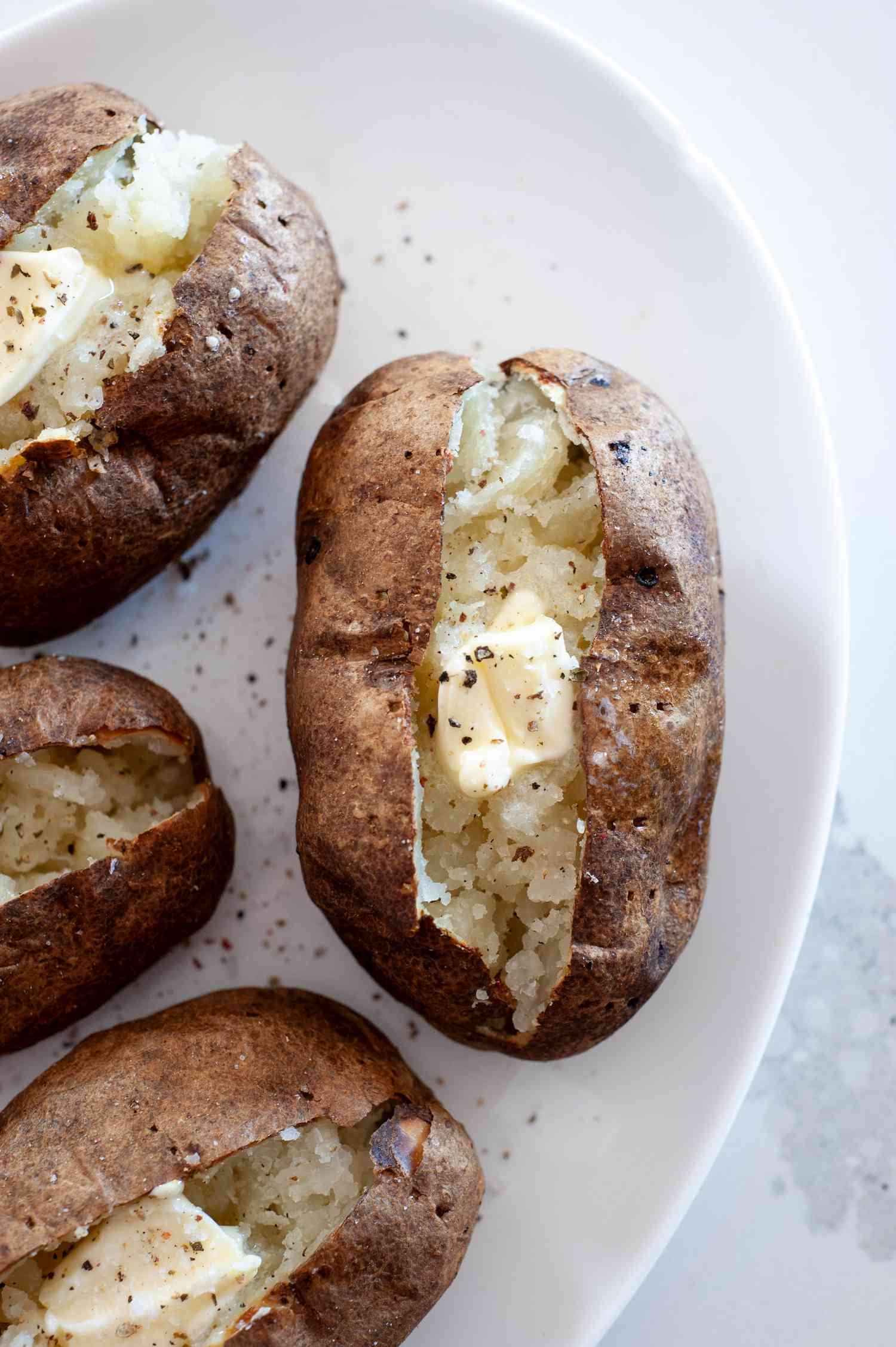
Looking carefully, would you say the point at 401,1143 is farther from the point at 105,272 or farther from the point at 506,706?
the point at 105,272

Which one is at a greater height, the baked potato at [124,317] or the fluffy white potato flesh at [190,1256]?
the baked potato at [124,317]

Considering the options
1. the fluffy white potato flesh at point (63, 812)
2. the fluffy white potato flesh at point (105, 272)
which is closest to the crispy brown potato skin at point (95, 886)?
the fluffy white potato flesh at point (63, 812)

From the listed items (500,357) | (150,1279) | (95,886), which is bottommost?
(150,1279)

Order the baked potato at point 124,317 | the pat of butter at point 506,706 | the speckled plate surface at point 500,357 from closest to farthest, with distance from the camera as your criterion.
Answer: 1. the pat of butter at point 506,706
2. the baked potato at point 124,317
3. the speckled plate surface at point 500,357

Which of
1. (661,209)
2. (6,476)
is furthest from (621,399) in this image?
(6,476)

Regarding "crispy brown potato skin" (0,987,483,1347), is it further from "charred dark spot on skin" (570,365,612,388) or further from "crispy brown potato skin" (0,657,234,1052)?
"charred dark spot on skin" (570,365,612,388)

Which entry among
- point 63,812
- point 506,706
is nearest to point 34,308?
point 63,812

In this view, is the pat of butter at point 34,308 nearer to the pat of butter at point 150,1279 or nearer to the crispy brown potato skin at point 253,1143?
the crispy brown potato skin at point 253,1143
